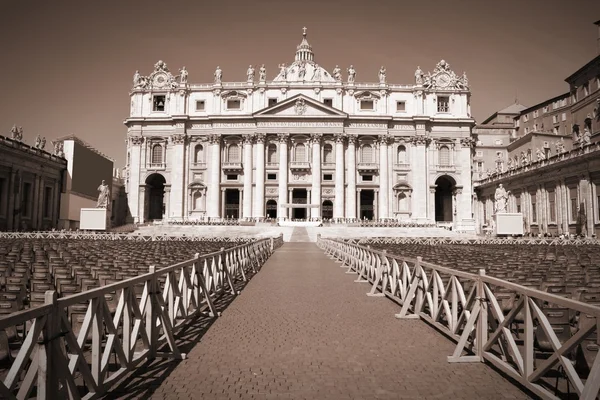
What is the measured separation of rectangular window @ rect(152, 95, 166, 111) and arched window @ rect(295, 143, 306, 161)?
22.8 m

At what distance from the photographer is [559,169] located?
153 feet

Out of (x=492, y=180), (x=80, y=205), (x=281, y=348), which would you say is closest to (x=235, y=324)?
(x=281, y=348)

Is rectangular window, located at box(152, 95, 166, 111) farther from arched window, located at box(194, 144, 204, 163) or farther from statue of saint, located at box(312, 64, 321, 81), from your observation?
statue of saint, located at box(312, 64, 321, 81)

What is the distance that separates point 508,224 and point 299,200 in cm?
3345

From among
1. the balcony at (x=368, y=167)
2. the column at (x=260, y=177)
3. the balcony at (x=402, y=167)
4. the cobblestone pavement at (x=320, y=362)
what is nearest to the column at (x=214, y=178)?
the column at (x=260, y=177)

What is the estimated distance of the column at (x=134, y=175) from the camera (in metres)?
69.9

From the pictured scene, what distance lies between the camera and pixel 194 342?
7660mm

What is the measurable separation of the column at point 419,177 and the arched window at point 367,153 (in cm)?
642

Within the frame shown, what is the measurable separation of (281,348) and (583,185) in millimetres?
44428

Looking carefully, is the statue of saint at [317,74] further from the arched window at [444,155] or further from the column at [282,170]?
the arched window at [444,155]

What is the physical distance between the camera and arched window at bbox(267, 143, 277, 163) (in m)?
70.6

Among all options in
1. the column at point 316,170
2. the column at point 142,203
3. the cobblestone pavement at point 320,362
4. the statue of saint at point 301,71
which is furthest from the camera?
the statue of saint at point 301,71

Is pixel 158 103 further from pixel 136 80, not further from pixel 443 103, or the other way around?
pixel 443 103

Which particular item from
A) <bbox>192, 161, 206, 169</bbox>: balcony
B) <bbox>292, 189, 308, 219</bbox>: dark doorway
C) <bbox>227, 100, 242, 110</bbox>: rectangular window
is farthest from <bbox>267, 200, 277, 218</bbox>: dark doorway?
<bbox>227, 100, 242, 110</bbox>: rectangular window
